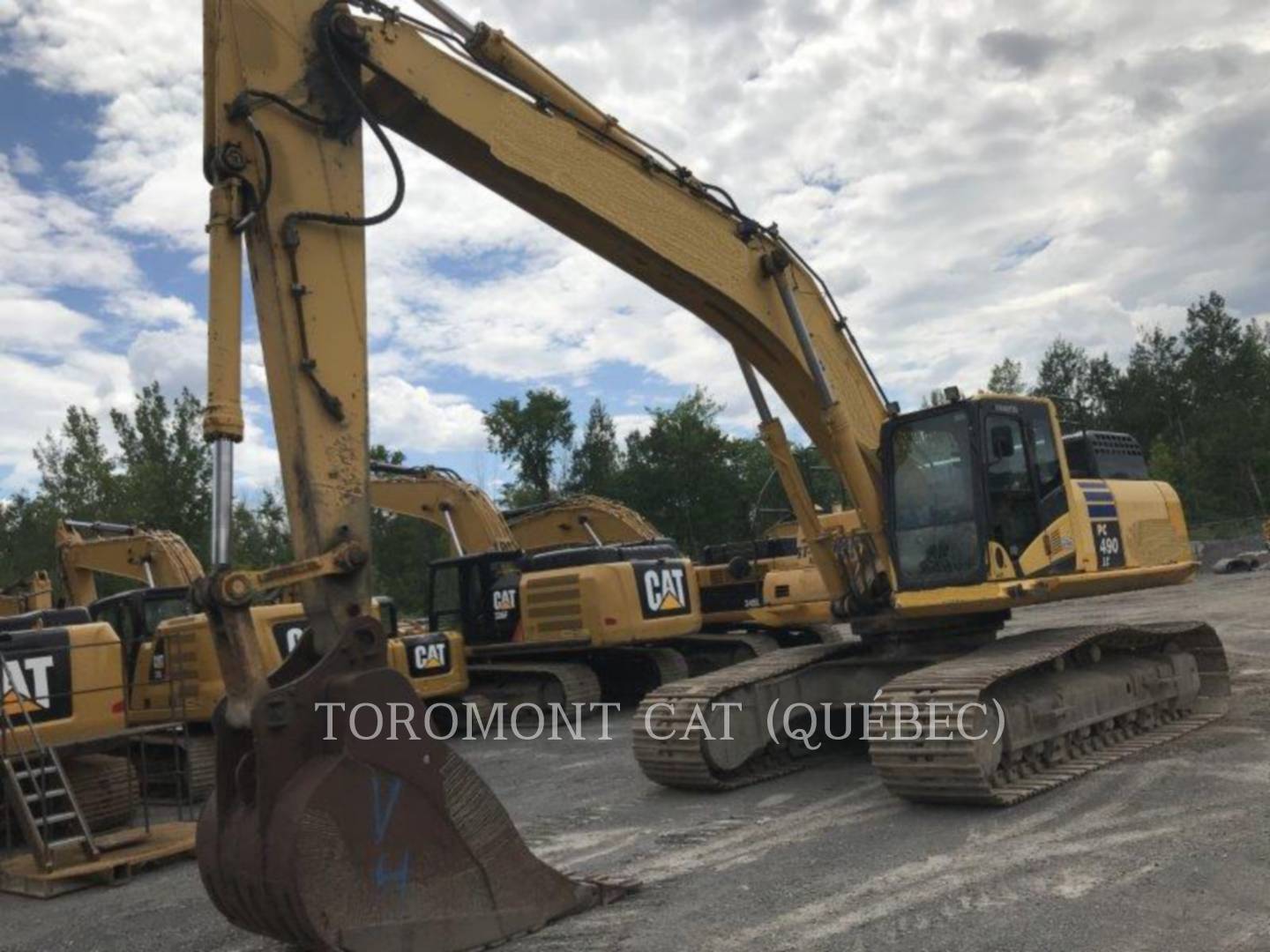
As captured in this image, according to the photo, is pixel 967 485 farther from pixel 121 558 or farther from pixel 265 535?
pixel 265 535

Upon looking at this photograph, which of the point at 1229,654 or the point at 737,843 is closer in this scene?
the point at 737,843

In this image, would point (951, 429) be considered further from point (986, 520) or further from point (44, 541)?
point (44, 541)

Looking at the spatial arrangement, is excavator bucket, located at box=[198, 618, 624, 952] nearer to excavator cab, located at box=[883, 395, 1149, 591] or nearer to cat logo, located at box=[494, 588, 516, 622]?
excavator cab, located at box=[883, 395, 1149, 591]

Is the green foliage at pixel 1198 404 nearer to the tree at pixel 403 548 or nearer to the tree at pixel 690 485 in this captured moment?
the tree at pixel 690 485

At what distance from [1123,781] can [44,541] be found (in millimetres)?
40482

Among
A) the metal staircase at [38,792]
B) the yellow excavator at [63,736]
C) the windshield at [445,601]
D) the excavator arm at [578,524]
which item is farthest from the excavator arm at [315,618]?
the excavator arm at [578,524]

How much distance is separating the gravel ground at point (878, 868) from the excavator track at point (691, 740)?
17 centimetres

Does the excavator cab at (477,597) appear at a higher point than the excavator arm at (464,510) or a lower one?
lower

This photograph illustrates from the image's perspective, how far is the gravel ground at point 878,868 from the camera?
4.78 meters

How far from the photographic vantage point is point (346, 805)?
14.5 feet

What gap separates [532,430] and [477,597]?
1951 inches

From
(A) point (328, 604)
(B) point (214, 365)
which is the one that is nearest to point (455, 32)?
(B) point (214, 365)

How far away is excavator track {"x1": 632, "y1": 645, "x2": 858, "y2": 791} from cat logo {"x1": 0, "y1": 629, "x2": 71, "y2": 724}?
407 centimetres

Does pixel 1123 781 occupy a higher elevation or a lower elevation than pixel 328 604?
lower
